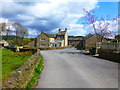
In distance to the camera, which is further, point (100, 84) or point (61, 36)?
point (61, 36)

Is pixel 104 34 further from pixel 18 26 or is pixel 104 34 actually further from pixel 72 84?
pixel 18 26

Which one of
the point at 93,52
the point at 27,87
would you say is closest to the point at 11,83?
the point at 27,87

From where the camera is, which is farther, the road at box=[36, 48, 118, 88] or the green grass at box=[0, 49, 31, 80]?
the green grass at box=[0, 49, 31, 80]

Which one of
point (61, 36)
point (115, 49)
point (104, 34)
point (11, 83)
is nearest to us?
point (11, 83)

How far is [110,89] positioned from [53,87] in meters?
2.60

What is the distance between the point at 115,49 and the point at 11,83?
14.7 metres

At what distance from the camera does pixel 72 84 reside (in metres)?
5.96

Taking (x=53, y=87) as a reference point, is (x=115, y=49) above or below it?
above

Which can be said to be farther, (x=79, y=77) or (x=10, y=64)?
(x=10, y=64)

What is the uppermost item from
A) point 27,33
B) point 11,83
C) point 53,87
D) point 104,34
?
point 27,33

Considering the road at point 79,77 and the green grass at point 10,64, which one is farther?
the green grass at point 10,64

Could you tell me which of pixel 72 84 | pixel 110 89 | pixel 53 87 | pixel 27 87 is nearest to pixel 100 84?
pixel 110 89

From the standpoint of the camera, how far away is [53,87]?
5.60 m

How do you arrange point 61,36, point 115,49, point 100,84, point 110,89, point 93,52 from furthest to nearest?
point 61,36 → point 93,52 → point 115,49 → point 100,84 → point 110,89
